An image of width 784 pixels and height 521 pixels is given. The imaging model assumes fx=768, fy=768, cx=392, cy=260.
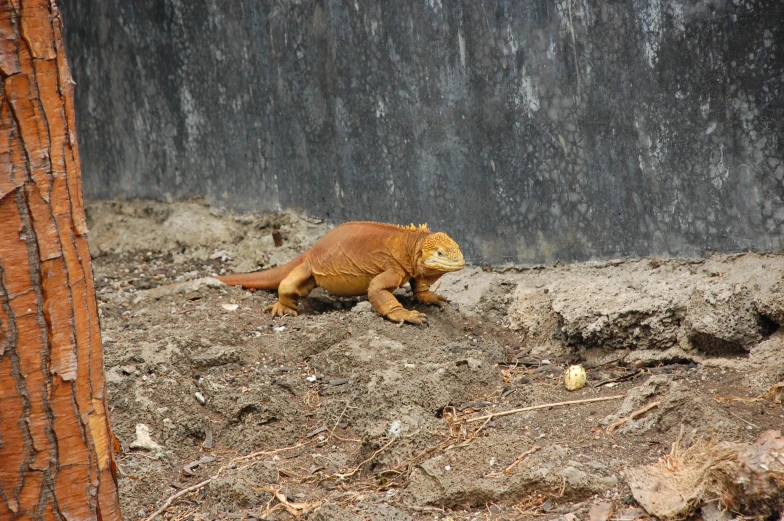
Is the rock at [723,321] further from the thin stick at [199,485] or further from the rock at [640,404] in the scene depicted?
the thin stick at [199,485]

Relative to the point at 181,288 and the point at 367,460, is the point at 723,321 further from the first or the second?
the point at 181,288

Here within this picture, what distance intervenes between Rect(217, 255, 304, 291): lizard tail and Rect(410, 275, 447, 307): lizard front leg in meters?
1.13

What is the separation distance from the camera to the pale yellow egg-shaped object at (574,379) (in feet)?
14.7

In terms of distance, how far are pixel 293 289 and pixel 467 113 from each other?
2016 millimetres

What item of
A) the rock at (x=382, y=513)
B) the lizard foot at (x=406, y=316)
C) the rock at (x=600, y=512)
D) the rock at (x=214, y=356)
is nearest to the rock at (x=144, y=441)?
the rock at (x=214, y=356)

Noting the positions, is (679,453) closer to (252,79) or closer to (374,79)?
A: (374,79)

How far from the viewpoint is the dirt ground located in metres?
3.47

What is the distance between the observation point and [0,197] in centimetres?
224

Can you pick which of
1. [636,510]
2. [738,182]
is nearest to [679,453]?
[636,510]

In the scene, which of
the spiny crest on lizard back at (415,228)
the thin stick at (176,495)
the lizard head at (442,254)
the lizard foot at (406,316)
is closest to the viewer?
the thin stick at (176,495)

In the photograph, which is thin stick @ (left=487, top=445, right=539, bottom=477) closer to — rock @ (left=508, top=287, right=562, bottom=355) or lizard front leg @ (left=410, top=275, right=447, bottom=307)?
rock @ (left=508, top=287, right=562, bottom=355)

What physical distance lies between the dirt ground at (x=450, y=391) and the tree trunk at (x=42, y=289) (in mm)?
1222

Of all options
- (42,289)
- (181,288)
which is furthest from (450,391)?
(181,288)

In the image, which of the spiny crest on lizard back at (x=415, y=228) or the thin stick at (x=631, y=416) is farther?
the spiny crest on lizard back at (x=415, y=228)
